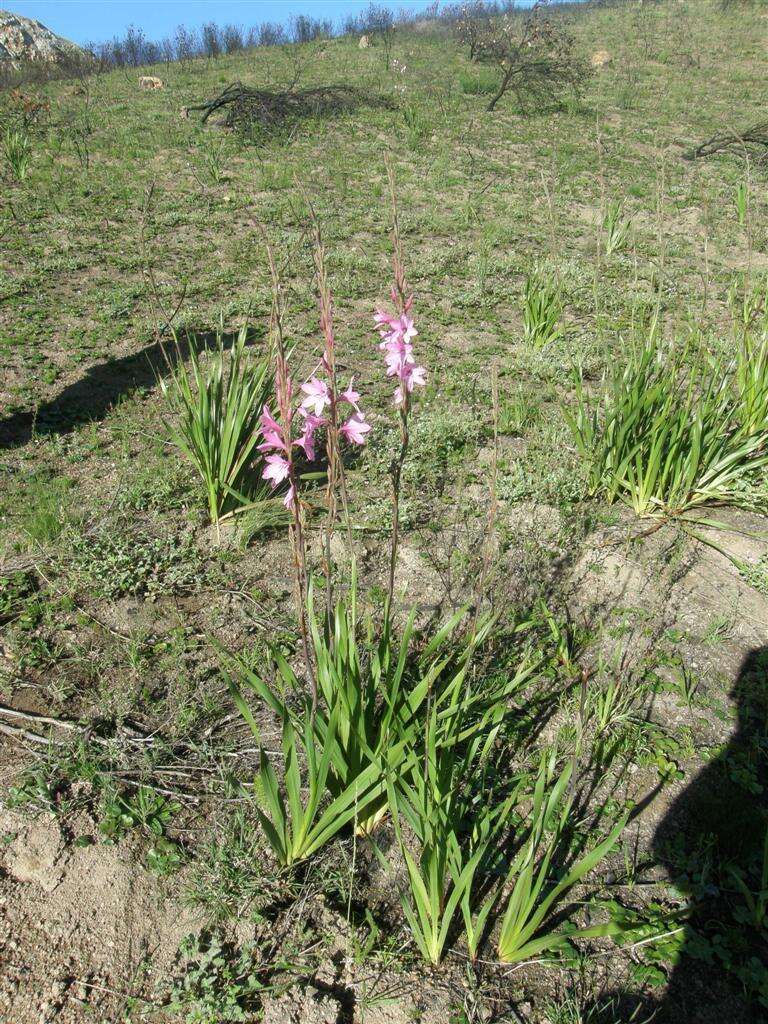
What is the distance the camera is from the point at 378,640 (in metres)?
2.65

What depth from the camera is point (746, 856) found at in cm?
208

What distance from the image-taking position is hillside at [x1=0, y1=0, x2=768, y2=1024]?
179cm

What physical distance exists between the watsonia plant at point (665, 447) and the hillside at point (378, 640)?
3cm

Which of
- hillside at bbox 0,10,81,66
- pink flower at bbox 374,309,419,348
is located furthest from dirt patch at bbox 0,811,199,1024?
hillside at bbox 0,10,81,66

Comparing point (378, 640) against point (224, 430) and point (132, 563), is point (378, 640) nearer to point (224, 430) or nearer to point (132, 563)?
point (132, 563)

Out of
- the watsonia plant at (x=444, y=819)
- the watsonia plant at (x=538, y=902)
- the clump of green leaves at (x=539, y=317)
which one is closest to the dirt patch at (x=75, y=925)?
the watsonia plant at (x=444, y=819)

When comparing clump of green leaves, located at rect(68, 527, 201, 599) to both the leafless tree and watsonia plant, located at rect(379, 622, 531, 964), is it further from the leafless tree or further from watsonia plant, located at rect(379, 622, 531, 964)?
the leafless tree

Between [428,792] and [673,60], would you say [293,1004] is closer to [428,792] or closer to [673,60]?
[428,792]

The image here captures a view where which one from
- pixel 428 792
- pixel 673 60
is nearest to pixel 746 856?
pixel 428 792

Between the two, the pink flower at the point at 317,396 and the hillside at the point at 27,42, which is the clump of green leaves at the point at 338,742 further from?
the hillside at the point at 27,42

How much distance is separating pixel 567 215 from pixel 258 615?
7.43 m

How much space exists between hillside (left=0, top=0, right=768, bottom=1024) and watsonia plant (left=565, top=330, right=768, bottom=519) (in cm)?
3

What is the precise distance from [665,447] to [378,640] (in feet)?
6.17

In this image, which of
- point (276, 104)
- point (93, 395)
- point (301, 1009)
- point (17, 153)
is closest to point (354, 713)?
point (301, 1009)
